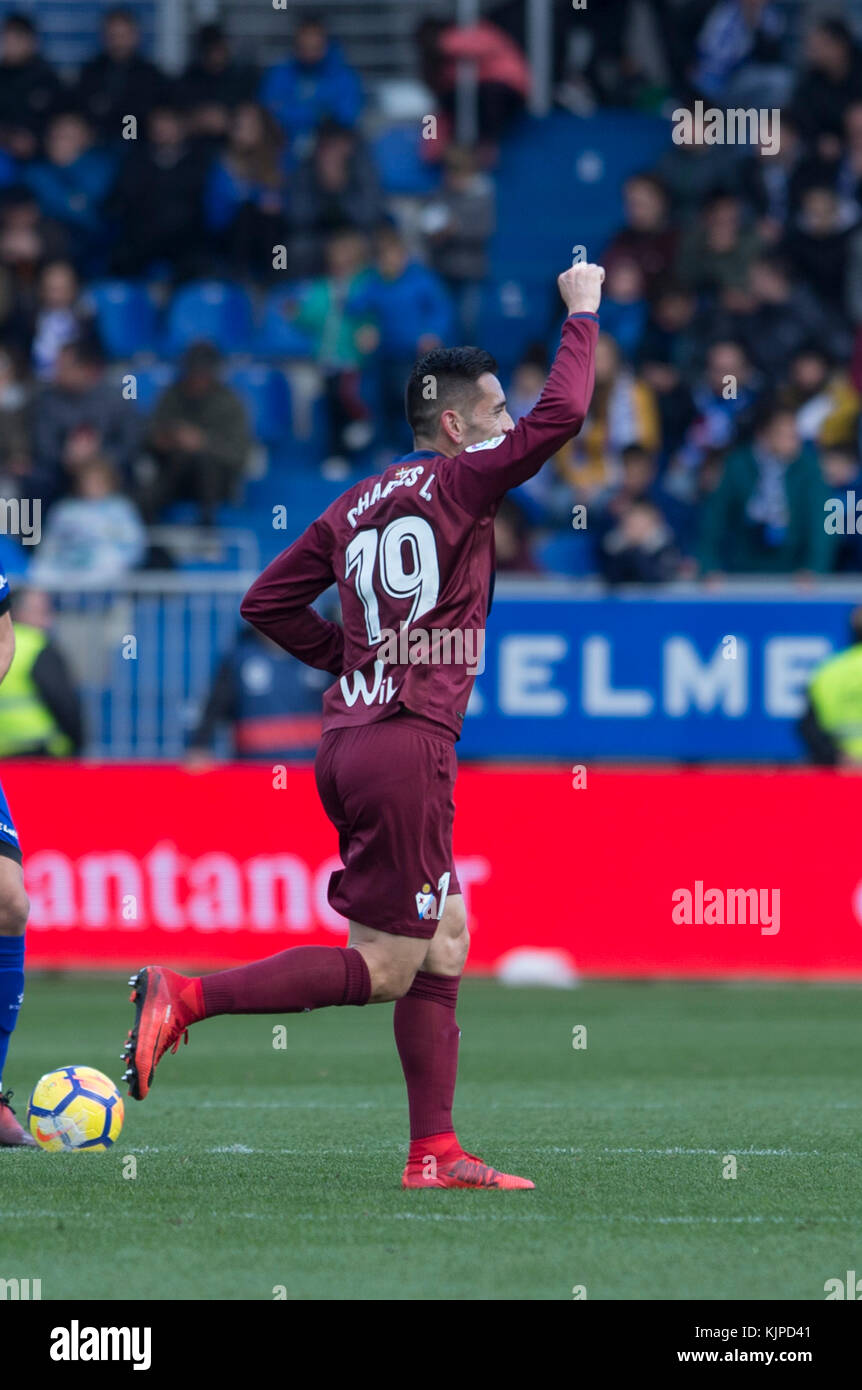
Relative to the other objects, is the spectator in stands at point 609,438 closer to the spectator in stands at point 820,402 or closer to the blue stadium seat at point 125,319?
the spectator in stands at point 820,402

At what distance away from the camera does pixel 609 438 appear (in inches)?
671

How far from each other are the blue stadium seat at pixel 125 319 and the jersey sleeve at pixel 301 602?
480 inches

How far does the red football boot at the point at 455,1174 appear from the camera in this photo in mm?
6445

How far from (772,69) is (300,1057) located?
1158cm

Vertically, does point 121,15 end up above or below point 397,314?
above

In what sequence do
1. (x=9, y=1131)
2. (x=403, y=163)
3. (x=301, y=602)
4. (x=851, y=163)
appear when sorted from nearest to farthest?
(x=301, y=602)
(x=9, y=1131)
(x=851, y=163)
(x=403, y=163)

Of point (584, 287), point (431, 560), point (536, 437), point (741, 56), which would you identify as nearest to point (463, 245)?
point (741, 56)

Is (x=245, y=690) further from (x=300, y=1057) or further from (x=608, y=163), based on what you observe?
(x=608, y=163)

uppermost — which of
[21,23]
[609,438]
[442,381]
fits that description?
[21,23]

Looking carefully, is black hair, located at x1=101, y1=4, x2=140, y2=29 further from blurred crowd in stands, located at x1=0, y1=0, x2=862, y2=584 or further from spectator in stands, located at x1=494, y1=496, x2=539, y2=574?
spectator in stands, located at x1=494, y1=496, x2=539, y2=574

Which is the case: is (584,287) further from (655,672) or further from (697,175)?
→ (697,175)

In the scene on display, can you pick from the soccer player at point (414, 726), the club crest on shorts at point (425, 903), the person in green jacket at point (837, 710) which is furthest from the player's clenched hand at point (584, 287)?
the person in green jacket at point (837, 710)

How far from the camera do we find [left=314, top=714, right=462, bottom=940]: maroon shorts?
6.27m

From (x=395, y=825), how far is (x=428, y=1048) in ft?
2.17
